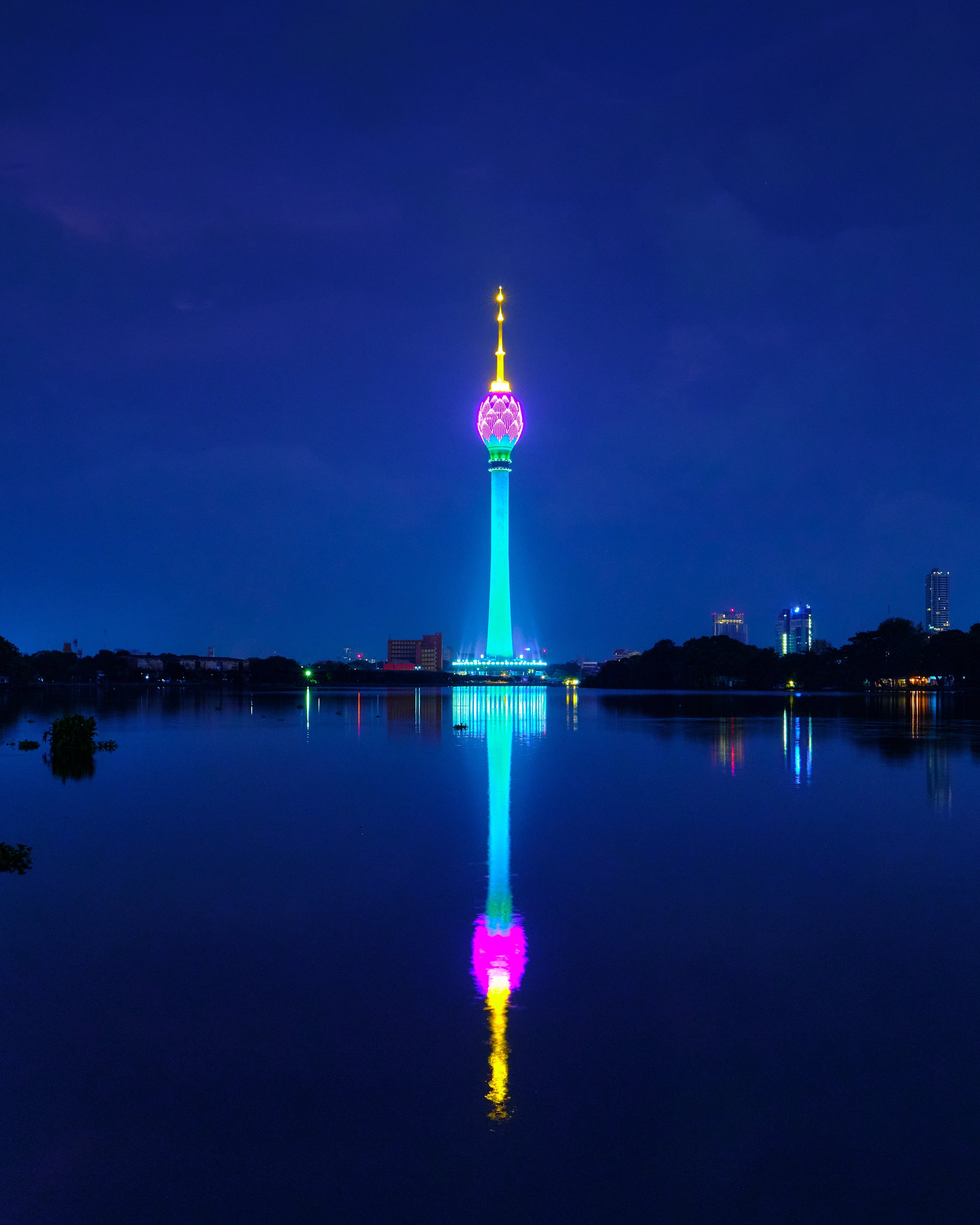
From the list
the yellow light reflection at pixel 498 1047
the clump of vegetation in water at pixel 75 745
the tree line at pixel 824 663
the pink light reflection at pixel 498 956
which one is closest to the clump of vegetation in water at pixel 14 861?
the pink light reflection at pixel 498 956

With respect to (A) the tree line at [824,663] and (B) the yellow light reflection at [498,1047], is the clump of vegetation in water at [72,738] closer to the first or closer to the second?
(B) the yellow light reflection at [498,1047]

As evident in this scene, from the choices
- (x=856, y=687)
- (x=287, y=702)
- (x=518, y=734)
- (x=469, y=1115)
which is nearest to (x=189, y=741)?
(x=518, y=734)

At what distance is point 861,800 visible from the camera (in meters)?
26.8

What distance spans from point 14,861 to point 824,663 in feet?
474

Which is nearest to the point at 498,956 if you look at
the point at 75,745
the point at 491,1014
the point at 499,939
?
the point at 499,939

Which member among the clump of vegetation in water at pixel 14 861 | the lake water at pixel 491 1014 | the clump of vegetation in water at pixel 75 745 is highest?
the clump of vegetation in water at pixel 75 745

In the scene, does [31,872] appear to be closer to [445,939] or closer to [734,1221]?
[445,939]

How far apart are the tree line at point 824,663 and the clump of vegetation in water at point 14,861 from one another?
126 meters

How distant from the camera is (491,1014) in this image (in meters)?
10.6

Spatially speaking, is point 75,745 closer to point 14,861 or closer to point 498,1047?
point 14,861

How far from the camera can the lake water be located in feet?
24.2

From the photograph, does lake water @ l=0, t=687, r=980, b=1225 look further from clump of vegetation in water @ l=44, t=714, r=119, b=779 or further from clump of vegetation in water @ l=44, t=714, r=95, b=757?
clump of vegetation in water @ l=44, t=714, r=95, b=757

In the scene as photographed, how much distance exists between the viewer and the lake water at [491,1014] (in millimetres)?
7363

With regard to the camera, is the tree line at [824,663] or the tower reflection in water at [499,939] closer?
the tower reflection in water at [499,939]
